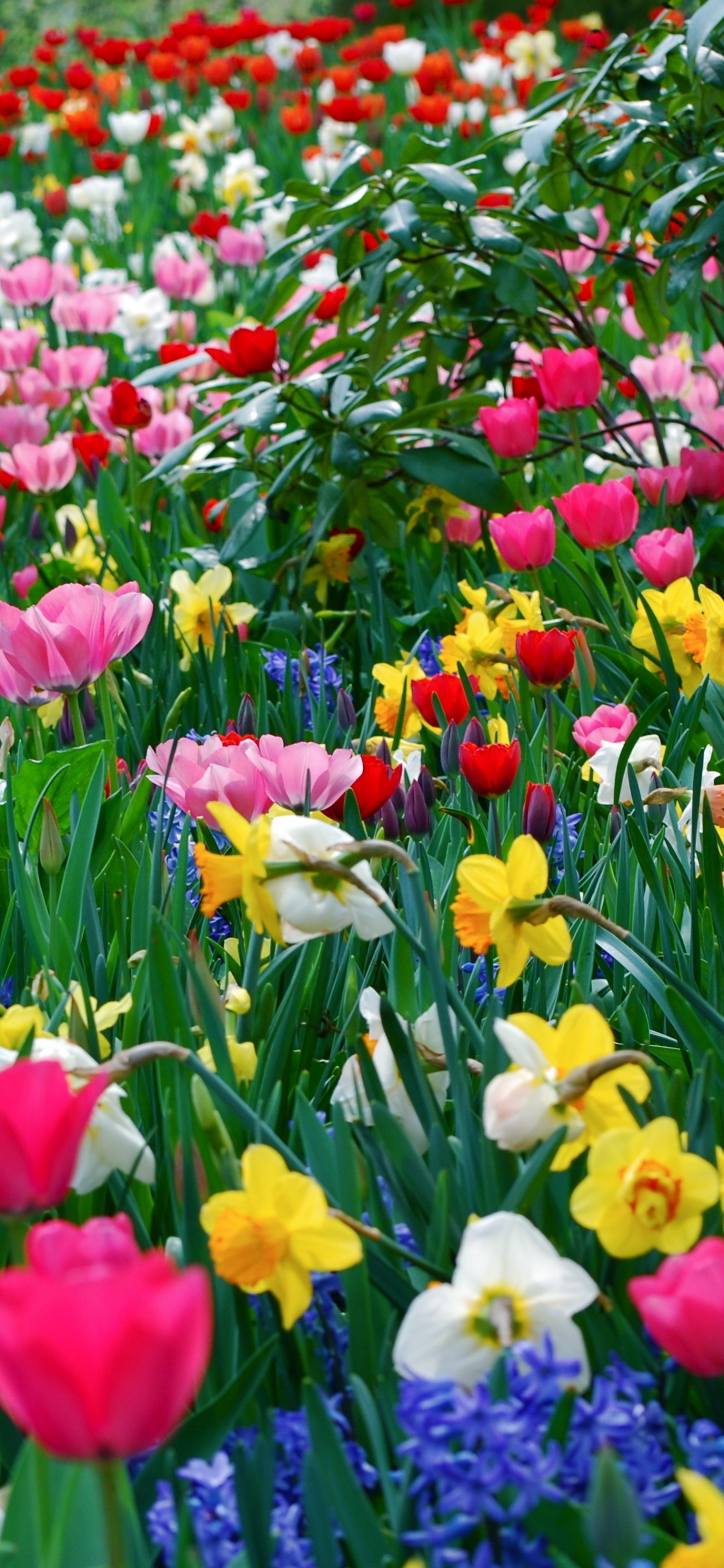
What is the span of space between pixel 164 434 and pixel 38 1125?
203 centimetres

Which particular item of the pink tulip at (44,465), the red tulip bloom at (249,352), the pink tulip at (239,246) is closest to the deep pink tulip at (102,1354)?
the red tulip bloom at (249,352)

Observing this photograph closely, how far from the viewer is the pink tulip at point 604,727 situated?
3.84 feet

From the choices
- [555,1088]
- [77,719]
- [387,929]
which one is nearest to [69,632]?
[77,719]

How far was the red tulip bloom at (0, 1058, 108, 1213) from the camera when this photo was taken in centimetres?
51

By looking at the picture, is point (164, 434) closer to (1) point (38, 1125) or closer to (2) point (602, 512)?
(2) point (602, 512)

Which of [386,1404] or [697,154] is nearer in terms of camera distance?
[386,1404]

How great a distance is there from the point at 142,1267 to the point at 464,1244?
0.22m

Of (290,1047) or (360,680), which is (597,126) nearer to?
(360,680)

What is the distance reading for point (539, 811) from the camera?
3.35 feet

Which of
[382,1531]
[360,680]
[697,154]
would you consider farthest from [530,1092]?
[697,154]

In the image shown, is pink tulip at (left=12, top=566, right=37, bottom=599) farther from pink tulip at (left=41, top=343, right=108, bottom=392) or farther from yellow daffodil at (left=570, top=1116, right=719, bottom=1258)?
yellow daffodil at (left=570, top=1116, right=719, bottom=1258)

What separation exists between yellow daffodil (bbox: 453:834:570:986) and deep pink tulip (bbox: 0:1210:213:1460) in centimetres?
36

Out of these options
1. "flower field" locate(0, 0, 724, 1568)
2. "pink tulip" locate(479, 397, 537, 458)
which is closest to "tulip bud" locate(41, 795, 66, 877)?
"flower field" locate(0, 0, 724, 1568)

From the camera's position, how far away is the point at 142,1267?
38 centimetres
